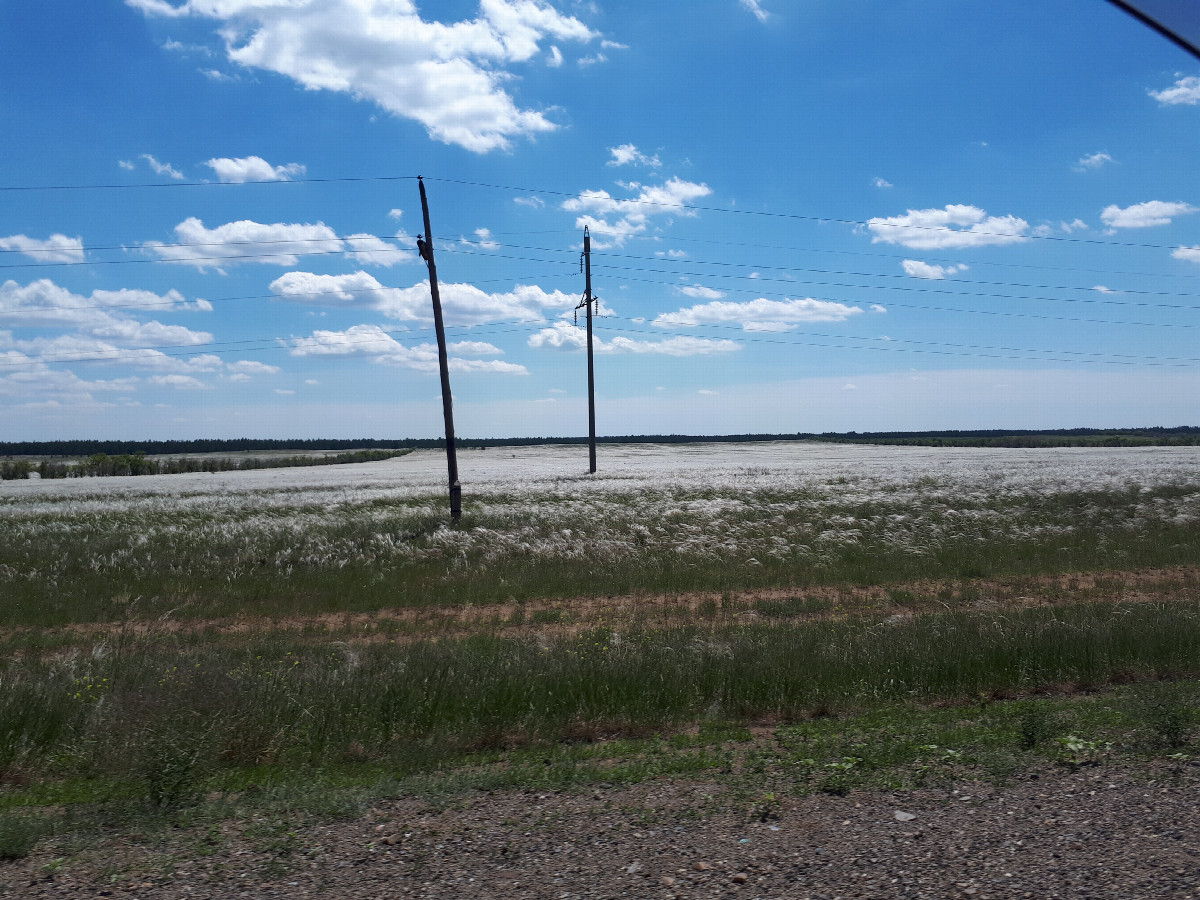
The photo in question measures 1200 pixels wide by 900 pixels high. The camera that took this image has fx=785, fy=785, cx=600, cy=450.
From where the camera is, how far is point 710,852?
14.6 ft

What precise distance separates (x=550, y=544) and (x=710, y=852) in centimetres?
1646

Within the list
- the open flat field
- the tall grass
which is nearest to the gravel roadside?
the open flat field

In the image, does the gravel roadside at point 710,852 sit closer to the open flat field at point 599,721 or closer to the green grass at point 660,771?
the open flat field at point 599,721

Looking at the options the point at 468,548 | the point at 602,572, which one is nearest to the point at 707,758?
the point at 602,572

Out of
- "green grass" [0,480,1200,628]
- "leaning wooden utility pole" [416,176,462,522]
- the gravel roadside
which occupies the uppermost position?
"leaning wooden utility pole" [416,176,462,522]

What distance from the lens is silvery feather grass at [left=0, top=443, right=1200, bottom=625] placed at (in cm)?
1661

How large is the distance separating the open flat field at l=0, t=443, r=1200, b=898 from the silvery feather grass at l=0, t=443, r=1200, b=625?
191 mm

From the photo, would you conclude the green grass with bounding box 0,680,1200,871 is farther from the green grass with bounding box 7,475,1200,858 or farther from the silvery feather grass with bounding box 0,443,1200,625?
the silvery feather grass with bounding box 0,443,1200,625

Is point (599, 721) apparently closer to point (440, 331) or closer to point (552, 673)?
point (552, 673)

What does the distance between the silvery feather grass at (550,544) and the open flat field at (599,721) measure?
191 mm

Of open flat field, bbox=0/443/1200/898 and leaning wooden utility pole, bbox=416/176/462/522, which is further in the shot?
leaning wooden utility pole, bbox=416/176/462/522

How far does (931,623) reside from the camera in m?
11.7

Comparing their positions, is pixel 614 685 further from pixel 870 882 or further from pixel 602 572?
pixel 602 572

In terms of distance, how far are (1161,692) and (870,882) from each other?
18.7 feet
